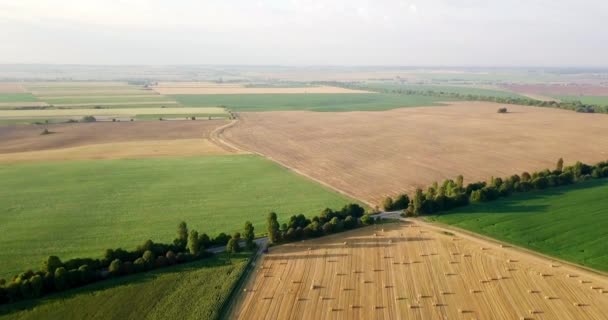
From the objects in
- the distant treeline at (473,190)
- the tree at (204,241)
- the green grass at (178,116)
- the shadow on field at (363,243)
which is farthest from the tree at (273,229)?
the green grass at (178,116)

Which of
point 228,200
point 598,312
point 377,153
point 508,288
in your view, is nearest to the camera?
point 598,312

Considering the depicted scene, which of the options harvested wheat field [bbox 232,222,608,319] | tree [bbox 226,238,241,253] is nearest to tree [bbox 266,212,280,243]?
harvested wheat field [bbox 232,222,608,319]

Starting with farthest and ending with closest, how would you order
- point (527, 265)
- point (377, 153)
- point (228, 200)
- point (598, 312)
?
point (377, 153) < point (228, 200) < point (527, 265) < point (598, 312)

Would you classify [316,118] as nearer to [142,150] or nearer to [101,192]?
[142,150]

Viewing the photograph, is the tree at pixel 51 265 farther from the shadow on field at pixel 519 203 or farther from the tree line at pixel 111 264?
the shadow on field at pixel 519 203

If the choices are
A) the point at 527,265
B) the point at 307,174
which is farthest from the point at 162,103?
the point at 527,265

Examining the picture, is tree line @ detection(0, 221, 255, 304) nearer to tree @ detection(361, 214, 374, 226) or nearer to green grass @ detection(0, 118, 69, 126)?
tree @ detection(361, 214, 374, 226)

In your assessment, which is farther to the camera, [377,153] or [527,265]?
[377,153]
